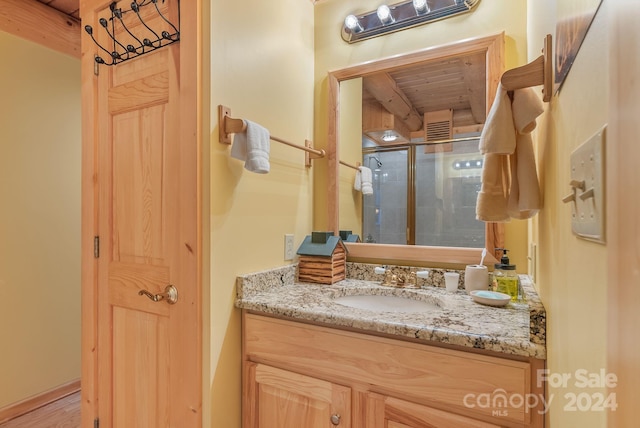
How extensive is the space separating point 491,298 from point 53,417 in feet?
8.36

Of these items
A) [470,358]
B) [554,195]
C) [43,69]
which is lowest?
[470,358]

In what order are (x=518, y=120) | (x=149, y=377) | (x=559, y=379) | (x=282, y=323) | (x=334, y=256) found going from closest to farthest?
(x=559, y=379)
(x=518, y=120)
(x=282, y=323)
(x=149, y=377)
(x=334, y=256)

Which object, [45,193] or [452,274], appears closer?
[452,274]

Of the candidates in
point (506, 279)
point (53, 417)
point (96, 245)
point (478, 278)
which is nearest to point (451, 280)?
point (478, 278)

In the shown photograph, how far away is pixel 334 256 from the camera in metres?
1.57

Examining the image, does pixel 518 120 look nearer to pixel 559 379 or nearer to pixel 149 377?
pixel 559 379

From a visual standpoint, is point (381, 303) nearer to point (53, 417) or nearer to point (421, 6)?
point (421, 6)

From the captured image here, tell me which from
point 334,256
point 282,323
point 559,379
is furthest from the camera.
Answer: point 334,256

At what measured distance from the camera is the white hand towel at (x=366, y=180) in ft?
5.50

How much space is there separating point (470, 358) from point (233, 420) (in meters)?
0.94

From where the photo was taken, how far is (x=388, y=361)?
3.29ft

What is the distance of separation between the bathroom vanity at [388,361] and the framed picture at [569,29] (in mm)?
597

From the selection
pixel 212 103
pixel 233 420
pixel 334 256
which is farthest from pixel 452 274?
pixel 212 103

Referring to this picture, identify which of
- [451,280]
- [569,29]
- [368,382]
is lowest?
[368,382]
